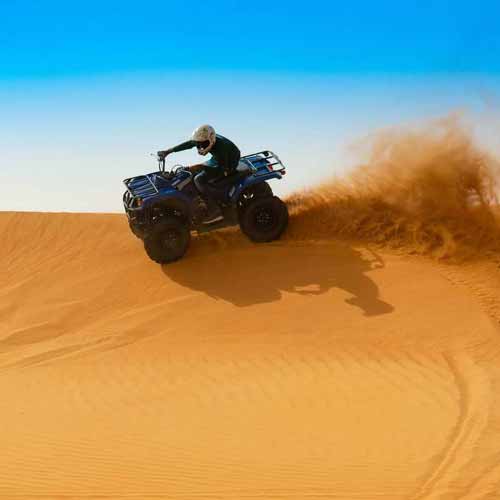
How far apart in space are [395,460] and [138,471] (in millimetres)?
2126

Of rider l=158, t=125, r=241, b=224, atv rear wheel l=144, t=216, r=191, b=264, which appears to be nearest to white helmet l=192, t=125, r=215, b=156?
rider l=158, t=125, r=241, b=224

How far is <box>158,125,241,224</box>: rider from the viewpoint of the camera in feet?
35.8

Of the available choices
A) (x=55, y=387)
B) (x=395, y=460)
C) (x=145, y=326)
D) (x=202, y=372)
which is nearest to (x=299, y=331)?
(x=202, y=372)

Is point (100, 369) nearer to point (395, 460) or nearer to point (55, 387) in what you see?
point (55, 387)

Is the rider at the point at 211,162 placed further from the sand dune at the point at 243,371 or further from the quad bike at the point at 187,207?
the sand dune at the point at 243,371

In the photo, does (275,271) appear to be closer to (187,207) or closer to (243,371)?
(187,207)

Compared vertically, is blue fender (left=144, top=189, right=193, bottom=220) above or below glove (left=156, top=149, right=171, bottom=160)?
below

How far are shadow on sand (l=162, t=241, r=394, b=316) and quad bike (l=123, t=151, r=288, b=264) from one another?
0.35m

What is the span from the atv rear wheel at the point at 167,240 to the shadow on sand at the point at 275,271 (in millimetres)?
423

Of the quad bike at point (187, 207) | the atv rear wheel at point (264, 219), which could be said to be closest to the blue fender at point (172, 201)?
the quad bike at point (187, 207)

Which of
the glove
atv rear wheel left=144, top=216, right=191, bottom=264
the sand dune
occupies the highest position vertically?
the glove

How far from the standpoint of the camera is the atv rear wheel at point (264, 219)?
11508 millimetres

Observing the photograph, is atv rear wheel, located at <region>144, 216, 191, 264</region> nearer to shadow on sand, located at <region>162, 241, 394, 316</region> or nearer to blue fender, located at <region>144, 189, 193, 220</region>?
blue fender, located at <region>144, 189, 193, 220</region>

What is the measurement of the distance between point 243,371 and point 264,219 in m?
3.49
